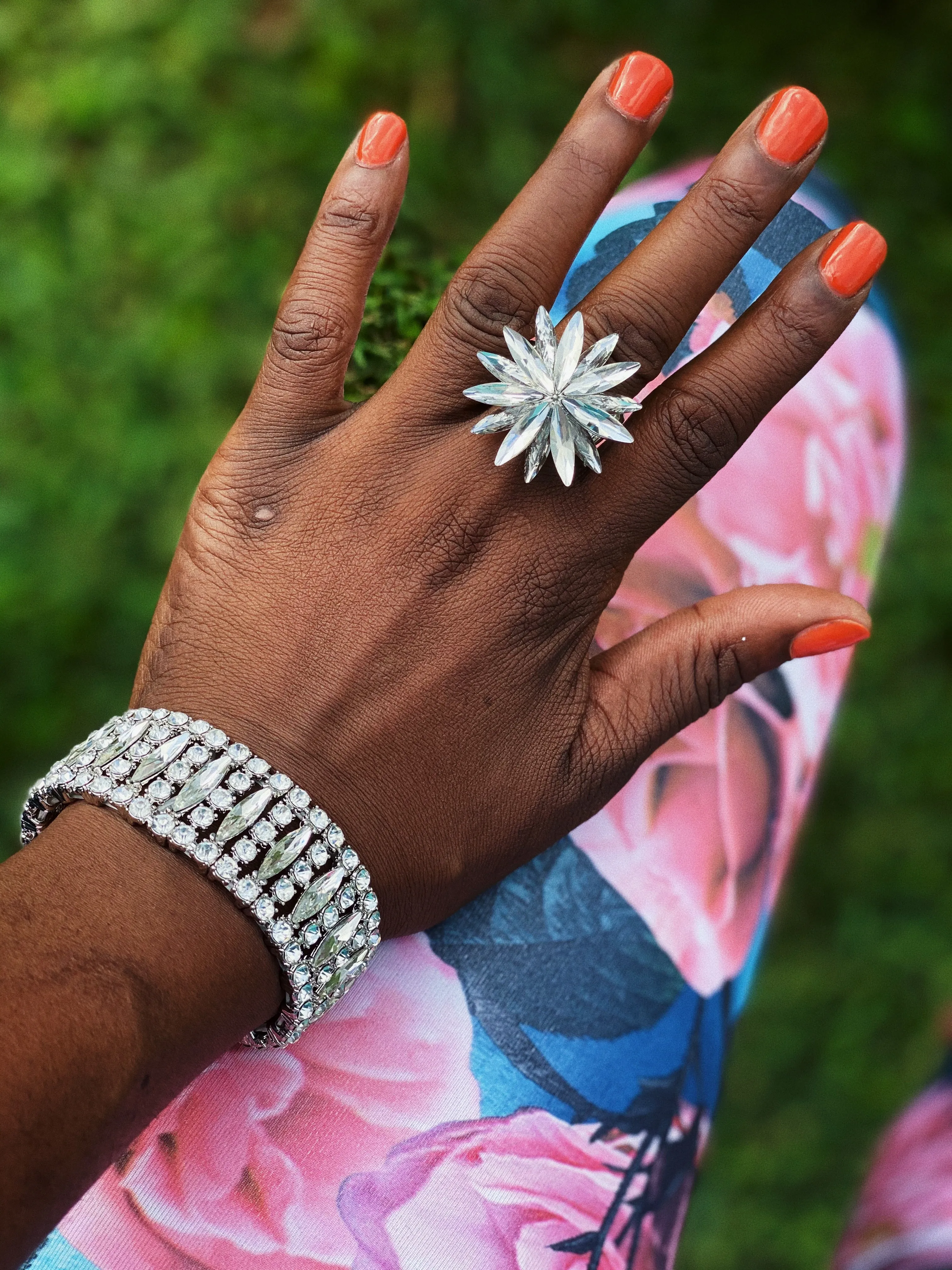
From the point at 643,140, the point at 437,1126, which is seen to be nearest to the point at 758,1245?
the point at 437,1126

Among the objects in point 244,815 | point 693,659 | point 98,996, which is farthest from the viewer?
point 693,659

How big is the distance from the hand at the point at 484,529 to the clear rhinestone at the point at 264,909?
0.17 m

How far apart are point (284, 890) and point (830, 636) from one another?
660 millimetres

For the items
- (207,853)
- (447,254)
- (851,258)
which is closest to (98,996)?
(207,853)

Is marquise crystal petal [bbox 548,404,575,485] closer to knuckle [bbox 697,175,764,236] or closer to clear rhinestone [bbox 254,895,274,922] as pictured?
knuckle [bbox 697,175,764,236]

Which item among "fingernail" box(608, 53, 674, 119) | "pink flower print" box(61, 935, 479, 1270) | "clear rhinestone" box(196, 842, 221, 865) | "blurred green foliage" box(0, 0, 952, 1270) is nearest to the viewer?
"clear rhinestone" box(196, 842, 221, 865)

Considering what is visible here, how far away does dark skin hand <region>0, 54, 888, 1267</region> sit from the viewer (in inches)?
49.1

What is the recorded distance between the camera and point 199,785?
111cm

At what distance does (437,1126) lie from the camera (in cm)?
128

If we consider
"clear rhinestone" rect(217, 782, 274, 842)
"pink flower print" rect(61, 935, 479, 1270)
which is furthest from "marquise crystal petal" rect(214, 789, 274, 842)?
"pink flower print" rect(61, 935, 479, 1270)

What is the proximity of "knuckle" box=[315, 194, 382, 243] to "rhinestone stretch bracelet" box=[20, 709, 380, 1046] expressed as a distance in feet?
1.94

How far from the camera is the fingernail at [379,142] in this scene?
1319mm

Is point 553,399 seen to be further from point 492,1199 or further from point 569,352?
point 492,1199

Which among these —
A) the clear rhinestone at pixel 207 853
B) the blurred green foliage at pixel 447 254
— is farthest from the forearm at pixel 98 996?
the blurred green foliage at pixel 447 254
